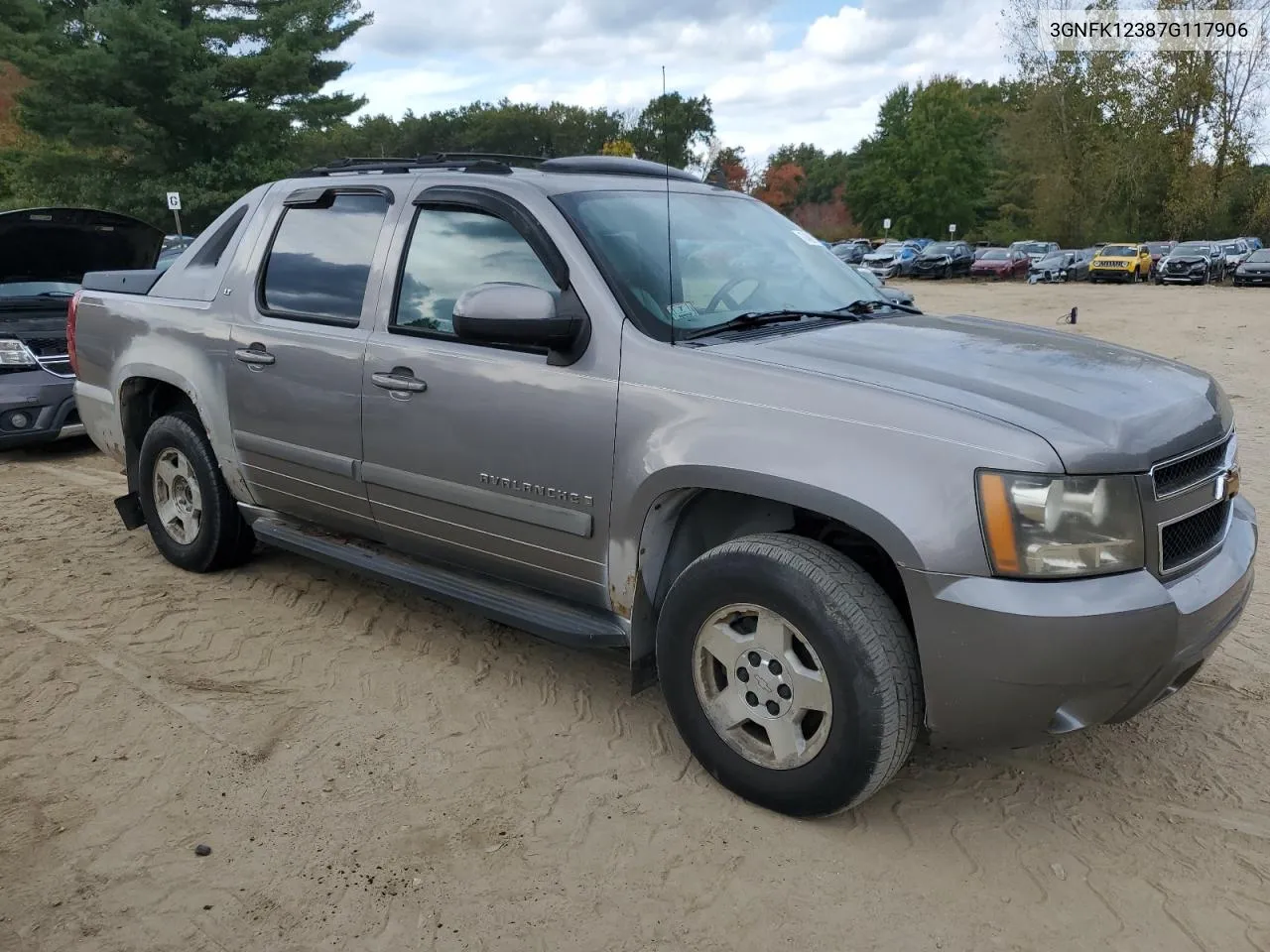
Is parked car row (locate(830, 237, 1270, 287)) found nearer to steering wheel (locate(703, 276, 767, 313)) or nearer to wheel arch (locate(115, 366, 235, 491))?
wheel arch (locate(115, 366, 235, 491))

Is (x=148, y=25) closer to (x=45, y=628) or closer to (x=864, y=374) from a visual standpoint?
(x=45, y=628)

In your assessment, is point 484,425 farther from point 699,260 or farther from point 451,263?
point 699,260

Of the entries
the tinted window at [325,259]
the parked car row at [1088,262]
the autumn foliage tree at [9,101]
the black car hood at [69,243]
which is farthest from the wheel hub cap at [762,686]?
the autumn foliage tree at [9,101]

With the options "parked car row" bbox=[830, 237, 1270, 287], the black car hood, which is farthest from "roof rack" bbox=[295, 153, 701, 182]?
"parked car row" bbox=[830, 237, 1270, 287]

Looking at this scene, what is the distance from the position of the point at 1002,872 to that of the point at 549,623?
5.02 feet

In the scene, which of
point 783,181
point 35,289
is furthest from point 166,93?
point 783,181

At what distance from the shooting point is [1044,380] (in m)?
2.84

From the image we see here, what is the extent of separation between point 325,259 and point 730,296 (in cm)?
170

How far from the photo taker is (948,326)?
3533mm

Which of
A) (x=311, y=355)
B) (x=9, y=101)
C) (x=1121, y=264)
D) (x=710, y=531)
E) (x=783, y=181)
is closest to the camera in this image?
(x=710, y=531)

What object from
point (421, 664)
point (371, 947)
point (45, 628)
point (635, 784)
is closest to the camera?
point (371, 947)

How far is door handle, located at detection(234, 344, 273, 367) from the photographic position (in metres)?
4.14

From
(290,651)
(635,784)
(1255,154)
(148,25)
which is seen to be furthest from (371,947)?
(1255,154)

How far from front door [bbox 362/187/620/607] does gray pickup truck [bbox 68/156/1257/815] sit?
0.04ft
